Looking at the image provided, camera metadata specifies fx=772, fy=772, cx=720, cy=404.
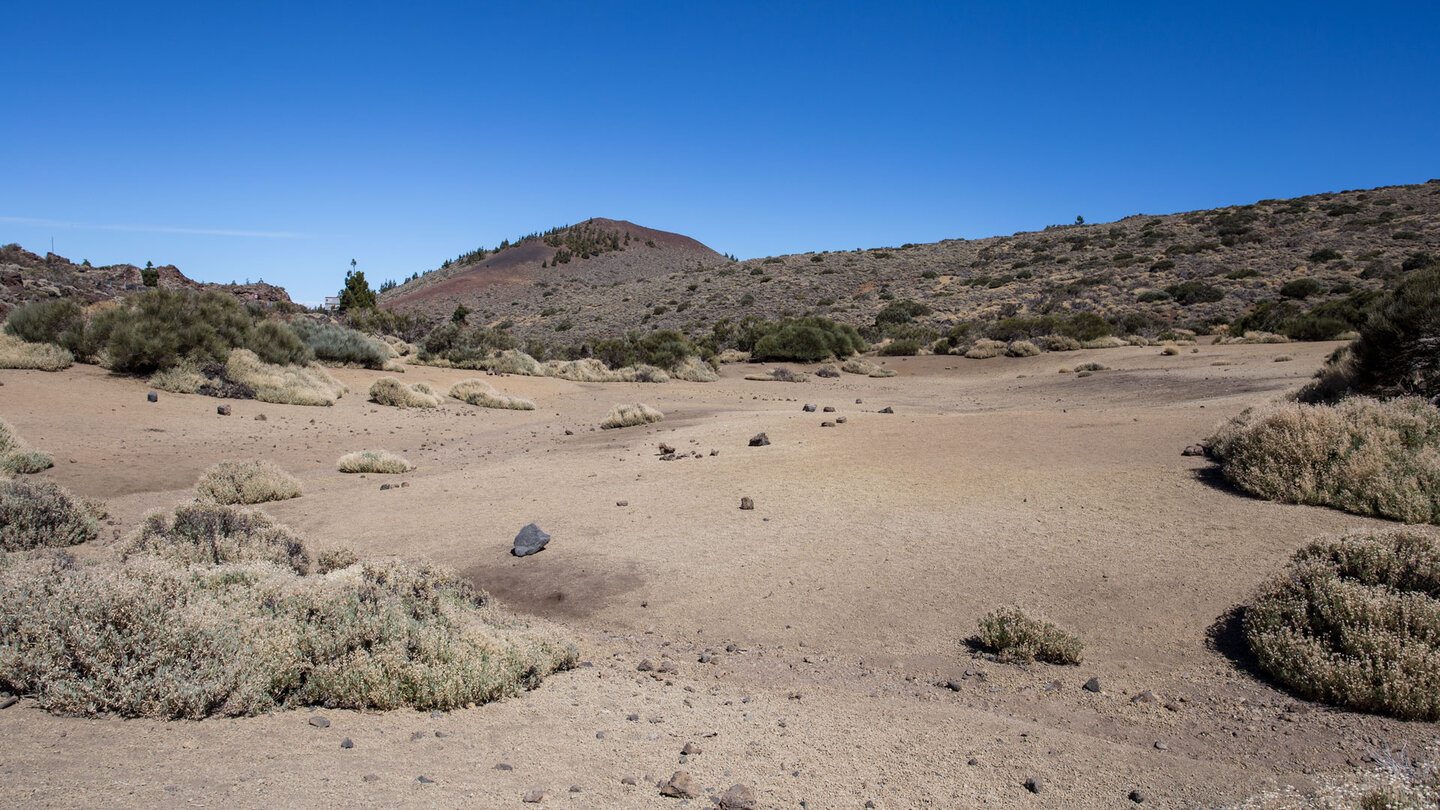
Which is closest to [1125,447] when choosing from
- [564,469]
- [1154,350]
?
[564,469]

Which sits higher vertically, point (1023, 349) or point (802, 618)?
point (1023, 349)

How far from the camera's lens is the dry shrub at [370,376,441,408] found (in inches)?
760

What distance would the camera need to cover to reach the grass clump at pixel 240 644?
3.52m

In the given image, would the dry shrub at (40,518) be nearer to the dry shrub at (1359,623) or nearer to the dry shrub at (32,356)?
the dry shrub at (1359,623)

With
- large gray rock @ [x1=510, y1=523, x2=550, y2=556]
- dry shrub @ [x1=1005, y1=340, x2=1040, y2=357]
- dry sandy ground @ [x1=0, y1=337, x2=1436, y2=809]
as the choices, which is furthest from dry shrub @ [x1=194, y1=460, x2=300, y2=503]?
dry shrub @ [x1=1005, y1=340, x2=1040, y2=357]

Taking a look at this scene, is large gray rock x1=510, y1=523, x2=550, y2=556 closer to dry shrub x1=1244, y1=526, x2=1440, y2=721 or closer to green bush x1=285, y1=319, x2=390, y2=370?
dry shrub x1=1244, y1=526, x2=1440, y2=721

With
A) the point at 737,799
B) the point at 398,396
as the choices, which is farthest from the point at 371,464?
the point at 737,799

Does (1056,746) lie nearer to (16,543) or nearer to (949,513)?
(949,513)

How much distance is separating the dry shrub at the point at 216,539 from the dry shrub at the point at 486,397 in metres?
13.6

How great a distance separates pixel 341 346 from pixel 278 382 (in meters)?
6.35

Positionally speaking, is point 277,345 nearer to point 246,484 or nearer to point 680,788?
point 246,484

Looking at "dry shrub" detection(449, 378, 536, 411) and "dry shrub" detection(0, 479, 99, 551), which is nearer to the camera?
"dry shrub" detection(0, 479, 99, 551)

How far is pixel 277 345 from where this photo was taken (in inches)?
786

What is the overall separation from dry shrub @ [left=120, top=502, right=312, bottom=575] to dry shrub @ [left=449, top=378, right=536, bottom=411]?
13650 mm
